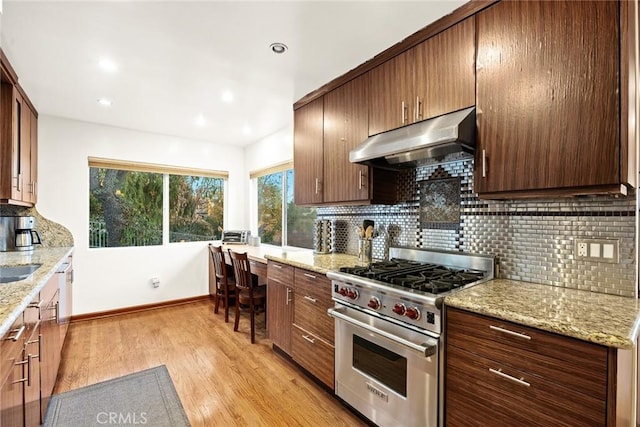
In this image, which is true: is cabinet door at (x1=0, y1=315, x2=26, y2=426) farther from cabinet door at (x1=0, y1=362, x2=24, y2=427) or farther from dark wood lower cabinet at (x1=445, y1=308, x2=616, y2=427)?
dark wood lower cabinet at (x1=445, y1=308, x2=616, y2=427)

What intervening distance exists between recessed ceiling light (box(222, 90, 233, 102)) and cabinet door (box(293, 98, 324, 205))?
25.1 inches

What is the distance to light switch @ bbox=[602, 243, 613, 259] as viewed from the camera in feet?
4.74

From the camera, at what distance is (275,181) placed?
4547 mm

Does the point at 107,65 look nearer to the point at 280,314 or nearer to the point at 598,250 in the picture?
the point at 280,314

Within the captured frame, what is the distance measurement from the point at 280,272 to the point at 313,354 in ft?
2.38

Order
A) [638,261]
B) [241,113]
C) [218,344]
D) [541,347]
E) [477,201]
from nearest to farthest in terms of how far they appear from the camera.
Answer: [541,347], [638,261], [477,201], [218,344], [241,113]

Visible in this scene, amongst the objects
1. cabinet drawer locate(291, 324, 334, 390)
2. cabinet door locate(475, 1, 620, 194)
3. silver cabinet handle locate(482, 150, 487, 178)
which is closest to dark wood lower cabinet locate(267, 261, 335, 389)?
cabinet drawer locate(291, 324, 334, 390)

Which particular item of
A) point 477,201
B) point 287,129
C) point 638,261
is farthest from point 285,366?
point 287,129

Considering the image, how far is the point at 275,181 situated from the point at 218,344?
7.81 feet

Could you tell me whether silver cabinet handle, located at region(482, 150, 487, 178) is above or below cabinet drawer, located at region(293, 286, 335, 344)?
above

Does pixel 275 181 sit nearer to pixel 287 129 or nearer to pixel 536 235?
pixel 287 129

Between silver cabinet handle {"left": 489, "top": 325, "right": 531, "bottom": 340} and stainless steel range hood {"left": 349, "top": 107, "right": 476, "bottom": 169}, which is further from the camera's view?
stainless steel range hood {"left": 349, "top": 107, "right": 476, "bottom": 169}

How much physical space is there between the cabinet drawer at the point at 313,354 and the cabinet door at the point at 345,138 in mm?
1103

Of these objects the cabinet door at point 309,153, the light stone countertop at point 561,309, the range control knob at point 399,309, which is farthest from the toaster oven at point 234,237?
the light stone countertop at point 561,309
